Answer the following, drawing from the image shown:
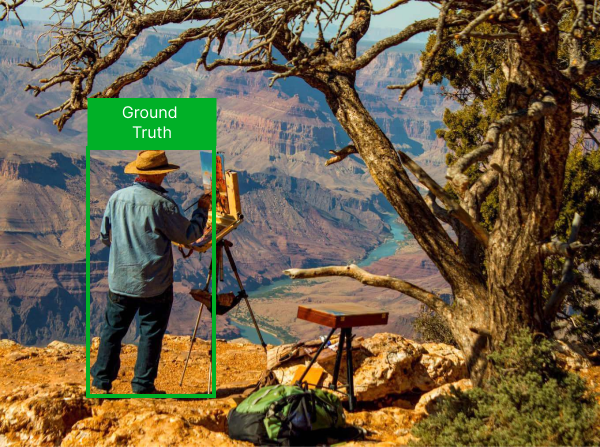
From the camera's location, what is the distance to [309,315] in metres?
6.65

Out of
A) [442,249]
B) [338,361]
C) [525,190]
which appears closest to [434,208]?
[442,249]

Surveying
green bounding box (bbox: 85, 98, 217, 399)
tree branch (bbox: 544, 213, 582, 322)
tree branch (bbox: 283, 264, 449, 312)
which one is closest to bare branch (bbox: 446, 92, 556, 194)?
tree branch (bbox: 544, 213, 582, 322)

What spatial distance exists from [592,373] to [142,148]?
6.06 metres

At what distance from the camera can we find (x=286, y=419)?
529 centimetres

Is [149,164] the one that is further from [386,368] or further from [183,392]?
[386,368]

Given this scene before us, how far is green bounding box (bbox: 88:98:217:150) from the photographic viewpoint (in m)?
5.40

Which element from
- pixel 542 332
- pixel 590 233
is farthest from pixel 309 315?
pixel 590 233

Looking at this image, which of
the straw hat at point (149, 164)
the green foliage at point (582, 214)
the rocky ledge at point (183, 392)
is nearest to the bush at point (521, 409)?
the rocky ledge at point (183, 392)

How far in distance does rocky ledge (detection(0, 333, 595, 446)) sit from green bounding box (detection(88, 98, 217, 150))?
85.5 inches

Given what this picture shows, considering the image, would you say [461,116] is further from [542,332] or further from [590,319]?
[542,332]

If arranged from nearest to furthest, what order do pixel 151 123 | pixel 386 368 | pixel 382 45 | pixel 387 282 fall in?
pixel 151 123 → pixel 387 282 → pixel 382 45 → pixel 386 368

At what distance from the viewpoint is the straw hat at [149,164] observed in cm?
575

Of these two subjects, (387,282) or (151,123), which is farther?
(387,282)

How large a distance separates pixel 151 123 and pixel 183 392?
324 cm
